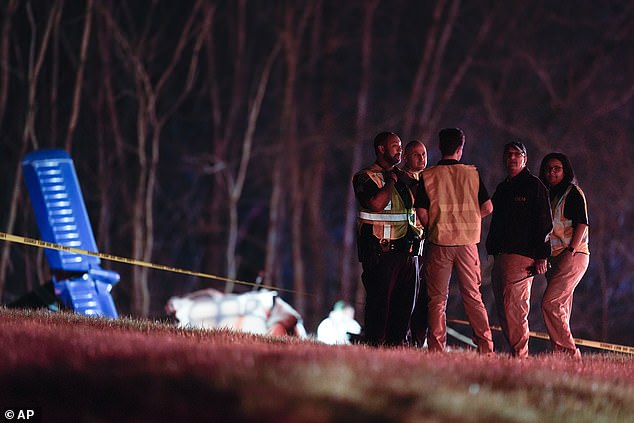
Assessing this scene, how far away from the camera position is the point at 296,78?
88.1ft

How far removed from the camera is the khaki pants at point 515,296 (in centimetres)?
850

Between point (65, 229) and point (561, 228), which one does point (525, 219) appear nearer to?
point (561, 228)

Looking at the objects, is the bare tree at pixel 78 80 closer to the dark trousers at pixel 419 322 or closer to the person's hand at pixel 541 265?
the dark trousers at pixel 419 322

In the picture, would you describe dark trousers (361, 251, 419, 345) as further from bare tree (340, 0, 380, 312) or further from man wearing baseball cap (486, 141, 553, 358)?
bare tree (340, 0, 380, 312)

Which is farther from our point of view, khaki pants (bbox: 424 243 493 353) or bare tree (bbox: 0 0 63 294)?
bare tree (bbox: 0 0 63 294)

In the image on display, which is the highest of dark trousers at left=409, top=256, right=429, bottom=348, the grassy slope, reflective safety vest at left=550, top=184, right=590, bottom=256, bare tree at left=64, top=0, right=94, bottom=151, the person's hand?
bare tree at left=64, top=0, right=94, bottom=151

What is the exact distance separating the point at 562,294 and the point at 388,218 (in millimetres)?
1864

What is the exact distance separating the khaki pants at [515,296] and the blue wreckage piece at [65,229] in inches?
233

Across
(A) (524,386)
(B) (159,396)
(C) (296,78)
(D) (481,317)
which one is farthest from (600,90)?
(B) (159,396)

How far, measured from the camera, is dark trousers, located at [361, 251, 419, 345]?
8.34 meters

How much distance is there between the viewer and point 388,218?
8258mm

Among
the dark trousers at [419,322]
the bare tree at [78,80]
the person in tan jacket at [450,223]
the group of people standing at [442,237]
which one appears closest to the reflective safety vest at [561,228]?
the group of people standing at [442,237]

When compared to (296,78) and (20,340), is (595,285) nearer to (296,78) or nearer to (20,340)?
(296,78)

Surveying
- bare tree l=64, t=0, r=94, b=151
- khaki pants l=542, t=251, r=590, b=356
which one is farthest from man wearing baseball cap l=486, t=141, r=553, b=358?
bare tree l=64, t=0, r=94, b=151
